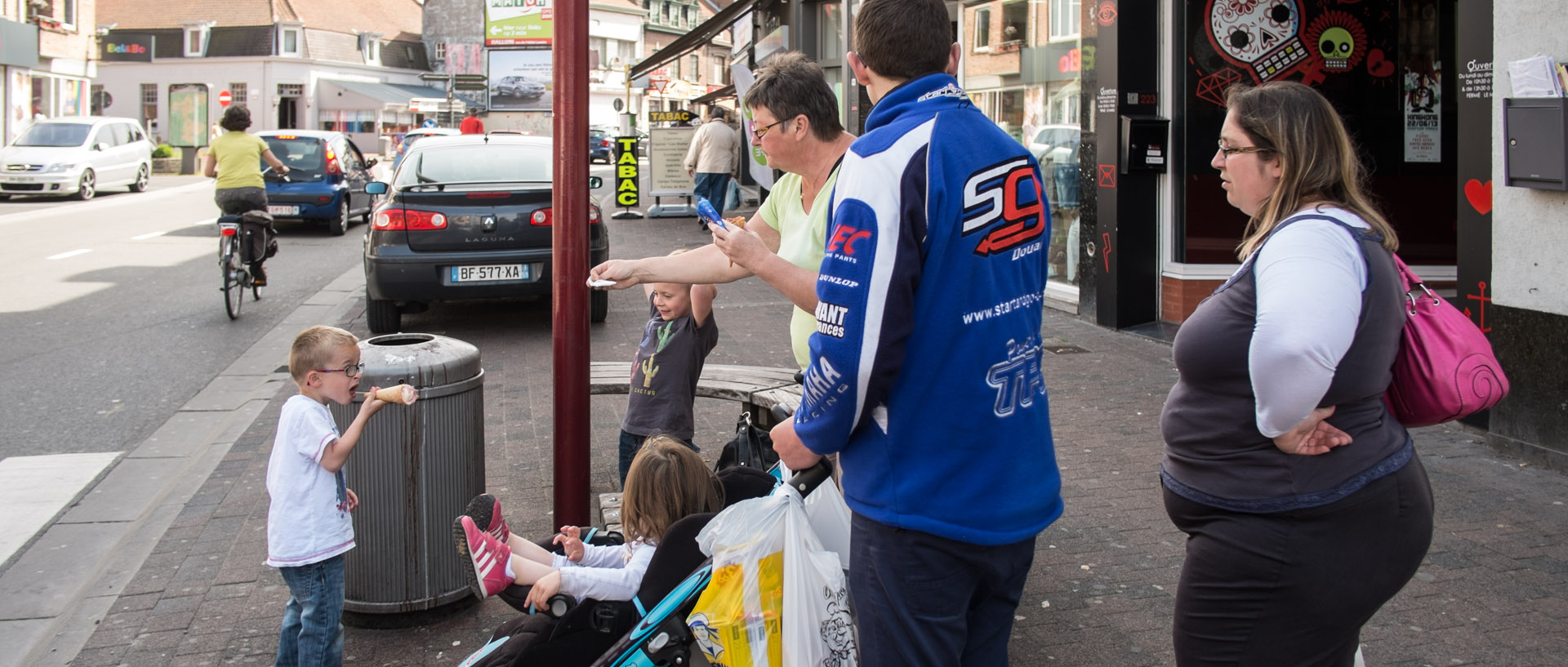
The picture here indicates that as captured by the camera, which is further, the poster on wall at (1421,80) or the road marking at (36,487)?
the poster on wall at (1421,80)

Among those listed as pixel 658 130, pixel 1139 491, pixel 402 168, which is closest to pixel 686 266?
pixel 1139 491

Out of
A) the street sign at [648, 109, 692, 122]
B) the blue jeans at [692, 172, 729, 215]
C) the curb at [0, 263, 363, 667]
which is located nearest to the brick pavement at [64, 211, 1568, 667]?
the curb at [0, 263, 363, 667]

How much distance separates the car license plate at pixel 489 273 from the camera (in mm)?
9758

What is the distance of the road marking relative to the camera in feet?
17.7

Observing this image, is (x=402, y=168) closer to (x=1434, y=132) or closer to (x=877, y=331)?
(x=1434, y=132)

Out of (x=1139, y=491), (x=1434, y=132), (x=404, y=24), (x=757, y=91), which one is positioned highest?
(x=404, y=24)

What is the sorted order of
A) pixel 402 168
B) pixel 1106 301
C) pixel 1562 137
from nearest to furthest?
pixel 1562 137
pixel 1106 301
pixel 402 168

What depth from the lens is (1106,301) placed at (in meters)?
9.52

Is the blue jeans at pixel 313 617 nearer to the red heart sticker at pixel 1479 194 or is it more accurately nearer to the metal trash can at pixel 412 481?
the metal trash can at pixel 412 481

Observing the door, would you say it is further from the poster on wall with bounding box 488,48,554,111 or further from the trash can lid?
the poster on wall with bounding box 488,48,554,111

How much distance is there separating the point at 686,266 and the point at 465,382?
3.73ft

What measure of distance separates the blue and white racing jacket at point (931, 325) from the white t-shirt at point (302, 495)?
178cm

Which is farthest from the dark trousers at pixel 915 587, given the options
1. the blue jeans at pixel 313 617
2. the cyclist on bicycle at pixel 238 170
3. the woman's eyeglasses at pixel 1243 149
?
the cyclist on bicycle at pixel 238 170

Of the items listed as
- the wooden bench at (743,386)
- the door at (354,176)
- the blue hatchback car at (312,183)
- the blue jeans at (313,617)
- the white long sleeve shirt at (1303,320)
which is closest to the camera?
the white long sleeve shirt at (1303,320)
